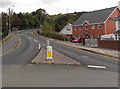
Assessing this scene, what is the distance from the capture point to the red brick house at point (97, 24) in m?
52.0

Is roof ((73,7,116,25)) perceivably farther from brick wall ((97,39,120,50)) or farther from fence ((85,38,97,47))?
brick wall ((97,39,120,50))

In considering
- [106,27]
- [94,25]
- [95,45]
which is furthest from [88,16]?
[95,45]

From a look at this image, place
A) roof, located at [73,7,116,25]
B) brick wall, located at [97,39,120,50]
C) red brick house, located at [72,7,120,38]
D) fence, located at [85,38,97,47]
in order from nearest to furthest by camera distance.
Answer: brick wall, located at [97,39,120,50], fence, located at [85,38,97,47], red brick house, located at [72,7,120,38], roof, located at [73,7,116,25]

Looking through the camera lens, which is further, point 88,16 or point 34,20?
point 34,20

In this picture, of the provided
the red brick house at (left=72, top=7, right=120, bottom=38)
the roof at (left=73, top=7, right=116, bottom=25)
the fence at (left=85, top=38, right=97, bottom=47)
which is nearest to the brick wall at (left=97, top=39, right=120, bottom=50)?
the fence at (left=85, top=38, right=97, bottom=47)

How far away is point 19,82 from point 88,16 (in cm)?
5407

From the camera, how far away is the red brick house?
52.0m

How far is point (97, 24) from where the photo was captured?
177 ft

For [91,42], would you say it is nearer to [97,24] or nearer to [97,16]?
[97,24]

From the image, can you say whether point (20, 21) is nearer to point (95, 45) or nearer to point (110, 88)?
point (95, 45)

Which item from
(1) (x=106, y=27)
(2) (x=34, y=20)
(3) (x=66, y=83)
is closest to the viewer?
(3) (x=66, y=83)

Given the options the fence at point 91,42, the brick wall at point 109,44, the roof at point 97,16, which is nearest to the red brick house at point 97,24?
the roof at point 97,16

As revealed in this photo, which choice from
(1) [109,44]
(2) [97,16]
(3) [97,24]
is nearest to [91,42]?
(1) [109,44]

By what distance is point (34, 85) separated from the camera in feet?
26.9
